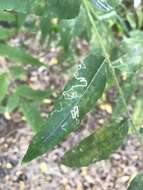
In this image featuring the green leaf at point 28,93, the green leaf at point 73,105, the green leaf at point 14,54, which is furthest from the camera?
the green leaf at point 28,93

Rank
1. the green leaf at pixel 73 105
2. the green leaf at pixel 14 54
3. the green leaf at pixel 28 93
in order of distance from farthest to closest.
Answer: the green leaf at pixel 28 93, the green leaf at pixel 14 54, the green leaf at pixel 73 105

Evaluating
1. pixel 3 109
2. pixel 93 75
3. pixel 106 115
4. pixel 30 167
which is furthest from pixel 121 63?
pixel 106 115

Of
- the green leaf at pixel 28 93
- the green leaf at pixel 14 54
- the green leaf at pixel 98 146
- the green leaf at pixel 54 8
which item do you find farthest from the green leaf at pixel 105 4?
the green leaf at pixel 28 93

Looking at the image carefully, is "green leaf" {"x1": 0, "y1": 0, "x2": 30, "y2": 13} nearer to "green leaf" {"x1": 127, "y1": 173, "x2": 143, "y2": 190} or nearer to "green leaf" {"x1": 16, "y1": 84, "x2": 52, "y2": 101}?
"green leaf" {"x1": 127, "y1": 173, "x2": 143, "y2": 190}

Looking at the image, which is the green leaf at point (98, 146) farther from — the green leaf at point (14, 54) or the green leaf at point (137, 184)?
the green leaf at point (14, 54)

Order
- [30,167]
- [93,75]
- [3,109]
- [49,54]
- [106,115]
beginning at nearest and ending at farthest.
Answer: [93,75] → [3,109] → [30,167] → [106,115] → [49,54]

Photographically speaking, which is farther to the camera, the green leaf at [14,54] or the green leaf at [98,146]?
the green leaf at [14,54]

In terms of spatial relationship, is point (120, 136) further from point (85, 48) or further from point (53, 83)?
point (85, 48)

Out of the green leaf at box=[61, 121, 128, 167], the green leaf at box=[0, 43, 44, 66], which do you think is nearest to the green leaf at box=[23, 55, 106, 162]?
the green leaf at box=[61, 121, 128, 167]
